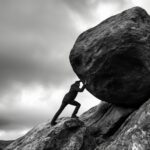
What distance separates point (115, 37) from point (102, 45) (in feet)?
3.79

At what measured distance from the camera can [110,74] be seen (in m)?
22.2

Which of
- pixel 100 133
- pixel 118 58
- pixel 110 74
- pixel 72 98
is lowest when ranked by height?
pixel 100 133

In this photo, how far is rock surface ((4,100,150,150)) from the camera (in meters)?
17.5

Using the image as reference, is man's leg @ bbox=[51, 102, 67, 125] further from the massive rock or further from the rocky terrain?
the massive rock

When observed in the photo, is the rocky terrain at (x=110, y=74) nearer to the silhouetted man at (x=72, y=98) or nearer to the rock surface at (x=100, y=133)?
the rock surface at (x=100, y=133)

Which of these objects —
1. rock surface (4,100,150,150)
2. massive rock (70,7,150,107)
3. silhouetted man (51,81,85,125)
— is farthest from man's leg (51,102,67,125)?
massive rock (70,7,150,107)

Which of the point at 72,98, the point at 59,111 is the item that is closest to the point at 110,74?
the point at 72,98

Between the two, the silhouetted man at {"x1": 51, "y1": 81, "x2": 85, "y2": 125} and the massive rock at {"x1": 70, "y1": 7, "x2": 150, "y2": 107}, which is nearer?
the massive rock at {"x1": 70, "y1": 7, "x2": 150, "y2": 107}

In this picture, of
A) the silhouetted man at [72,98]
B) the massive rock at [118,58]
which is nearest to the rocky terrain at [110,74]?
the massive rock at [118,58]

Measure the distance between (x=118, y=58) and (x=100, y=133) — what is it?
22.8 feet

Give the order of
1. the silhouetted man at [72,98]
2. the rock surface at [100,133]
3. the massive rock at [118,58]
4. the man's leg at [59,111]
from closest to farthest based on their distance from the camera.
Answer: the rock surface at [100,133], the massive rock at [118,58], the silhouetted man at [72,98], the man's leg at [59,111]

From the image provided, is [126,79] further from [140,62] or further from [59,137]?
[59,137]

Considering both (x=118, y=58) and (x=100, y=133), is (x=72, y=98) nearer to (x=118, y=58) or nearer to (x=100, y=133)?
(x=100, y=133)

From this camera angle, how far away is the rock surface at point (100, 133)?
1748 centimetres
